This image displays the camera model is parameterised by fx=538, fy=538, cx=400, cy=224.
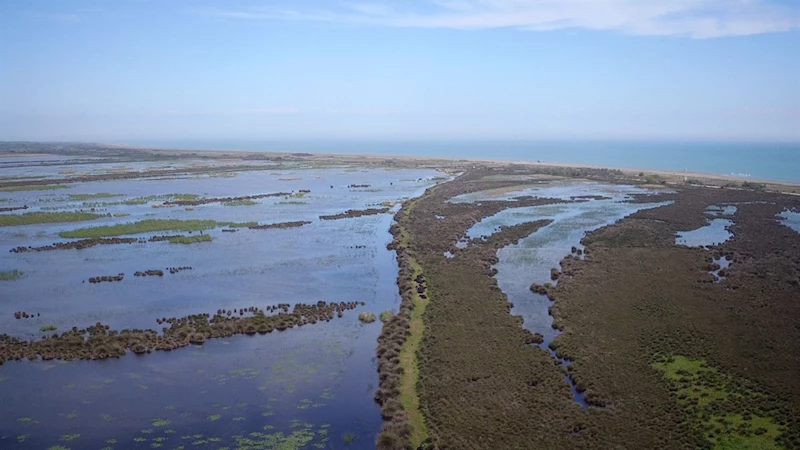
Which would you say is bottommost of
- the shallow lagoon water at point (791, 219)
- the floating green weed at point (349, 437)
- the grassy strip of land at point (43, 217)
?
the floating green weed at point (349, 437)

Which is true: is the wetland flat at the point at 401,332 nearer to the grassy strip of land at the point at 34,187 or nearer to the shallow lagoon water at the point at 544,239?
the shallow lagoon water at the point at 544,239

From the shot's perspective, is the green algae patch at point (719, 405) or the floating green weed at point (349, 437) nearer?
the green algae patch at point (719, 405)

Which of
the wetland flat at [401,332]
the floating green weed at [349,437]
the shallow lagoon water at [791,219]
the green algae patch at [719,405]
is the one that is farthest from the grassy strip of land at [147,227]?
the shallow lagoon water at [791,219]

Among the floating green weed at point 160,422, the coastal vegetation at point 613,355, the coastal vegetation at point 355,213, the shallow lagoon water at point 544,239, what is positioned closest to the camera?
the coastal vegetation at point 613,355

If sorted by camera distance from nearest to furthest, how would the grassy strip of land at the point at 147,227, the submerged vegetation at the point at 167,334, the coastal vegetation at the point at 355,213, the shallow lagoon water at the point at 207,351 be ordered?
the shallow lagoon water at the point at 207,351 < the submerged vegetation at the point at 167,334 < the grassy strip of land at the point at 147,227 < the coastal vegetation at the point at 355,213

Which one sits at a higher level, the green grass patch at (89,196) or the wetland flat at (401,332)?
the green grass patch at (89,196)

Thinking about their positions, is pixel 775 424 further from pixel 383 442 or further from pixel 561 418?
pixel 383 442

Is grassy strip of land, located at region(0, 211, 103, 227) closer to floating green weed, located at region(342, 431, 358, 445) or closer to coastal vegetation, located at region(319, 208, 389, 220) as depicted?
coastal vegetation, located at region(319, 208, 389, 220)

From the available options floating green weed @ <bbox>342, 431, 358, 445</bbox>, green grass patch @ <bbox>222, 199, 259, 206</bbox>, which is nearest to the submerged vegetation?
floating green weed @ <bbox>342, 431, 358, 445</bbox>
